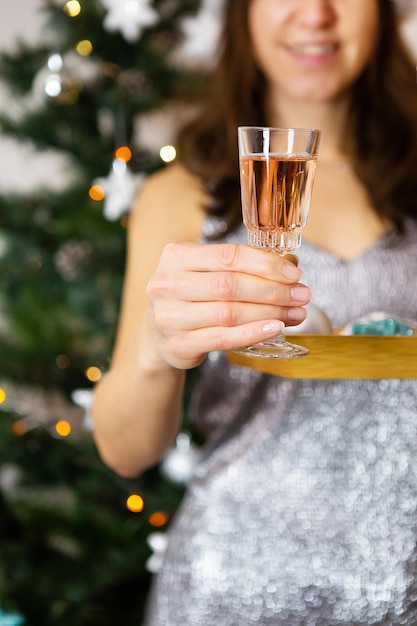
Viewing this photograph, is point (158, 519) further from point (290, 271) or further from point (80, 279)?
point (290, 271)

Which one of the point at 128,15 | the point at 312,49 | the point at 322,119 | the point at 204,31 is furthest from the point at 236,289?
the point at 128,15

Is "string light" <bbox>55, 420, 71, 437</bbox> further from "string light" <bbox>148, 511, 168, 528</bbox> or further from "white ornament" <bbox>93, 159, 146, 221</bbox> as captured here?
"white ornament" <bbox>93, 159, 146, 221</bbox>

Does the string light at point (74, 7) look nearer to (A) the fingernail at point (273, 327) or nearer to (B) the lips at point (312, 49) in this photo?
(B) the lips at point (312, 49)

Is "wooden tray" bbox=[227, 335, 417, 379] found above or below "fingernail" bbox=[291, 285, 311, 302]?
below

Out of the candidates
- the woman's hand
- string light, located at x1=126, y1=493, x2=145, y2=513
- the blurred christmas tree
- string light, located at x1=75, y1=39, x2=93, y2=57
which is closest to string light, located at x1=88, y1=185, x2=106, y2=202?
the blurred christmas tree

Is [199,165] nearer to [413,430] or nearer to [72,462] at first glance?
[413,430]

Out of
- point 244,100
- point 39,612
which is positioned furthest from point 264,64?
point 39,612

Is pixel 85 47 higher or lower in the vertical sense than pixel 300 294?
higher
